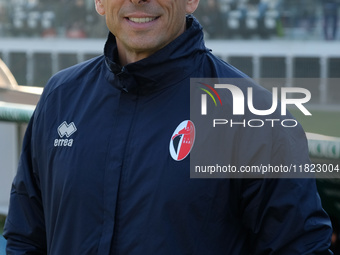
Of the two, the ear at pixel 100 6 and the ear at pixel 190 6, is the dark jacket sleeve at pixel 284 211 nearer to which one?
the ear at pixel 190 6

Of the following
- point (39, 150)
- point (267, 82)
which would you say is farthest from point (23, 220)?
point (267, 82)

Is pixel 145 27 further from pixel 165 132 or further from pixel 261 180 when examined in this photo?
pixel 261 180

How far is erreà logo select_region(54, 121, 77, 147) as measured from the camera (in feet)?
5.40

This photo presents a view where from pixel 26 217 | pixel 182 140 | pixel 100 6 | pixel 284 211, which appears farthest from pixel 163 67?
pixel 26 217

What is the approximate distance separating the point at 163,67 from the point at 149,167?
0.77 ft

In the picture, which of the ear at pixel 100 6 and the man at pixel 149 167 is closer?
the man at pixel 149 167

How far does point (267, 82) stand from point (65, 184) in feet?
42.5

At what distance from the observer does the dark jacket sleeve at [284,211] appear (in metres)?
1.50

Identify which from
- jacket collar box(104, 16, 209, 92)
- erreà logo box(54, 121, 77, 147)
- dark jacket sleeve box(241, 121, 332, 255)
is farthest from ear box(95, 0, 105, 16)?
dark jacket sleeve box(241, 121, 332, 255)

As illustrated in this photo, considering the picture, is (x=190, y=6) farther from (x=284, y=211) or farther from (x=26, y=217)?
(x=26, y=217)

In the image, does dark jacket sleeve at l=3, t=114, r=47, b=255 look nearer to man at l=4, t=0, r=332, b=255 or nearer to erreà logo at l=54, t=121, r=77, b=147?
man at l=4, t=0, r=332, b=255

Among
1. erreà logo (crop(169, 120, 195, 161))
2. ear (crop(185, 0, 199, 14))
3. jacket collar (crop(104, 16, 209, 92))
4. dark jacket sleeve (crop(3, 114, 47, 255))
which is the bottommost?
dark jacket sleeve (crop(3, 114, 47, 255))

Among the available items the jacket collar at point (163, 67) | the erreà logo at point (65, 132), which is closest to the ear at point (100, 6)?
the jacket collar at point (163, 67)

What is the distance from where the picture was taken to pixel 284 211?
1.51m
